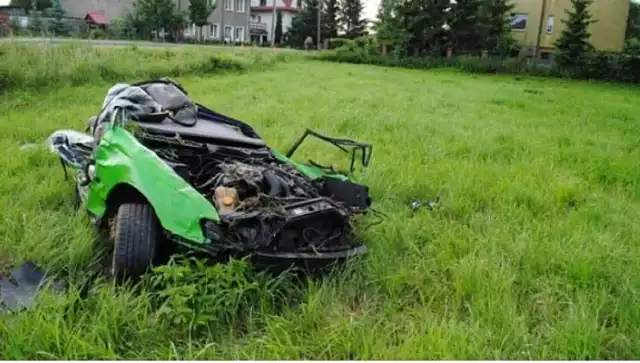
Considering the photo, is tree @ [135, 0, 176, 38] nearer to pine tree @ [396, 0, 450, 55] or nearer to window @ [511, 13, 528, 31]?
pine tree @ [396, 0, 450, 55]

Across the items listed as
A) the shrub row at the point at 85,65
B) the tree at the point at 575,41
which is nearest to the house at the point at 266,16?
the tree at the point at 575,41

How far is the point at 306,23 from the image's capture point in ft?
137

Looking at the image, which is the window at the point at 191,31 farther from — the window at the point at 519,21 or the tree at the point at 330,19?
the window at the point at 519,21

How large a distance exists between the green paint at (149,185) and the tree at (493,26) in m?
25.9

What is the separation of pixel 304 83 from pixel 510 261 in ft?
39.3

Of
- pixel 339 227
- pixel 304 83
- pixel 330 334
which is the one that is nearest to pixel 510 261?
pixel 339 227

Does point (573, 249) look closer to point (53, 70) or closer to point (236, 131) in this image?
point (236, 131)

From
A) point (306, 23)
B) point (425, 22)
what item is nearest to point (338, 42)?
point (425, 22)

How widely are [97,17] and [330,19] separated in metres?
16.7

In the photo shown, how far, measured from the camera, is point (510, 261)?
338 centimetres

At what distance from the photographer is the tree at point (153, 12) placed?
109 ft

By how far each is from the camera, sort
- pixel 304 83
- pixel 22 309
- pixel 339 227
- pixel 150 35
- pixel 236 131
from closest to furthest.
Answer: pixel 22 309
pixel 339 227
pixel 236 131
pixel 304 83
pixel 150 35

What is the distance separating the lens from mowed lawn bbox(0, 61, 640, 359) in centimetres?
241

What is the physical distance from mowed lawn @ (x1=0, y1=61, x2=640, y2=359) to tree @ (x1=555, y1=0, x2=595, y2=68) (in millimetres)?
17901
